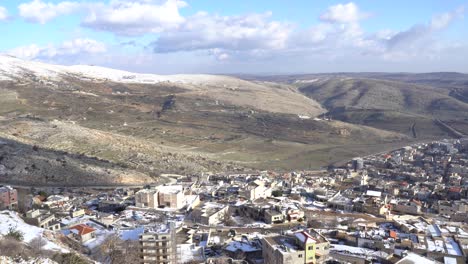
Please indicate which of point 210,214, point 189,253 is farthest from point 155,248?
point 210,214

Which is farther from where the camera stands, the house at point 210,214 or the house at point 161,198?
the house at point 161,198

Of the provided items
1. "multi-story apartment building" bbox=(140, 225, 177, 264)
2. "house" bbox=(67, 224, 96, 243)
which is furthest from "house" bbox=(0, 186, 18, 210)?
"multi-story apartment building" bbox=(140, 225, 177, 264)

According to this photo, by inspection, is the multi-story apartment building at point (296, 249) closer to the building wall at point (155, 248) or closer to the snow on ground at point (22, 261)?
the building wall at point (155, 248)

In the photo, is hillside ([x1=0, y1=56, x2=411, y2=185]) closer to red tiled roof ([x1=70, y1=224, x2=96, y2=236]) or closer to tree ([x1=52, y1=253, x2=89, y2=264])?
red tiled roof ([x1=70, y1=224, x2=96, y2=236])

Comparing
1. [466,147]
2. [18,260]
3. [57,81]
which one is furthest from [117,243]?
[57,81]

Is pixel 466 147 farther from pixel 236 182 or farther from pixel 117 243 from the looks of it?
pixel 117 243

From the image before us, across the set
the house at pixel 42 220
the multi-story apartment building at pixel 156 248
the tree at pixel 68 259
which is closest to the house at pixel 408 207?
the multi-story apartment building at pixel 156 248
